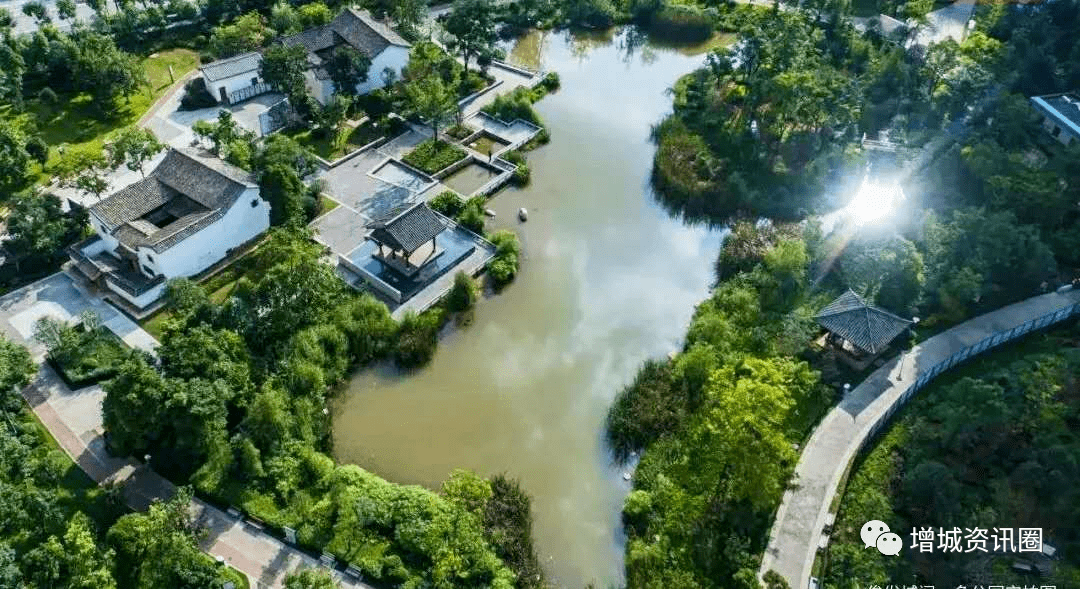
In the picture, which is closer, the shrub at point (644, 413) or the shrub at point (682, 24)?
the shrub at point (644, 413)

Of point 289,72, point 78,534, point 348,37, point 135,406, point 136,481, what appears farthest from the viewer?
point 348,37

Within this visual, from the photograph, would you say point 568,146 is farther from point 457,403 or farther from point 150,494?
point 150,494

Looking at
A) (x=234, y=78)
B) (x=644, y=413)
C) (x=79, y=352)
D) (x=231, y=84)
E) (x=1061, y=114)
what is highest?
(x=1061, y=114)

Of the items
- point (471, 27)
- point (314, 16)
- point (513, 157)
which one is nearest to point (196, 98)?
point (314, 16)

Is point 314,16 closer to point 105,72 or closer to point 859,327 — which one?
point 105,72

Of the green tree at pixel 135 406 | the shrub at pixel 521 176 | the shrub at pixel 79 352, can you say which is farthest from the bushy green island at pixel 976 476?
the shrub at pixel 79 352

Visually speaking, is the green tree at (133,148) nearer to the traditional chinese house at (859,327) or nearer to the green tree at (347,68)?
the green tree at (347,68)

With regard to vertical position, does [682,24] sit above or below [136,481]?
above
